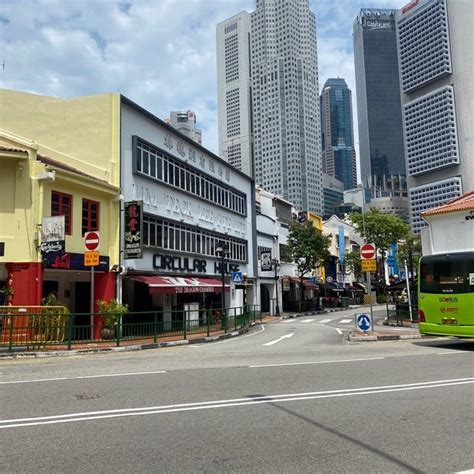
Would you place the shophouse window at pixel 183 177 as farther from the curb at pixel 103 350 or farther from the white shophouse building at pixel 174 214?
the curb at pixel 103 350

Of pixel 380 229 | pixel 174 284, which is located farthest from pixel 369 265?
pixel 380 229

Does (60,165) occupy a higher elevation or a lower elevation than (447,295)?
higher

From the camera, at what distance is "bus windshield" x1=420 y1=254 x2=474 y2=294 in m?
15.9

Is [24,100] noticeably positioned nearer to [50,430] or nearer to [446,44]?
[50,430]

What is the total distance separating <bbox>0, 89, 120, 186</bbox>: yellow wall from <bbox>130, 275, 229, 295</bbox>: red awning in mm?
4906

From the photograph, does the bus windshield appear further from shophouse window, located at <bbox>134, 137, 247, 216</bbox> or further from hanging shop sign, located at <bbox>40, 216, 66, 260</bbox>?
shophouse window, located at <bbox>134, 137, 247, 216</bbox>

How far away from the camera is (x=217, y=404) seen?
25.6 ft

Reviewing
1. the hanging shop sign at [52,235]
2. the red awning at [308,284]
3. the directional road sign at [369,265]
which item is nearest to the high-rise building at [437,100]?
the red awning at [308,284]

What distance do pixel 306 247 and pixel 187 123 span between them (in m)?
86.3

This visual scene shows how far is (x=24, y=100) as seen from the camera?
82.4 feet

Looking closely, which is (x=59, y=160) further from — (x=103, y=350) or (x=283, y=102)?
(x=283, y=102)

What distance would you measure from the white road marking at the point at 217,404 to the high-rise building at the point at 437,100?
126910mm

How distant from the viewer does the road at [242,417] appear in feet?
17.0

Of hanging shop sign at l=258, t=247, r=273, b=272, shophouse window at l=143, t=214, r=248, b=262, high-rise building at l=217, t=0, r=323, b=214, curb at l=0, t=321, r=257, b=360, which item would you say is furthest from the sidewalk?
high-rise building at l=217, t=0, r=323, b=214
